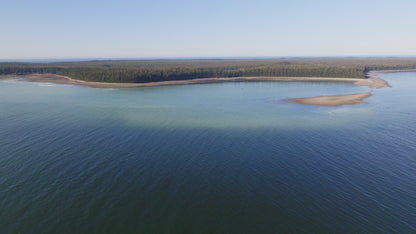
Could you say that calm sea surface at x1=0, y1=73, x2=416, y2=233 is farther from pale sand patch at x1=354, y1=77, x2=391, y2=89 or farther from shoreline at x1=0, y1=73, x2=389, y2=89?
pale sand patch at x1=354, y1=77, x2=391, y2=89

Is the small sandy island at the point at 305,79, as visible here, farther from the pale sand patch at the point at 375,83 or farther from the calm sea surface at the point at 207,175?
the calm sea surface at the point at 207,175

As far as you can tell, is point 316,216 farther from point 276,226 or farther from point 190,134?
point 190,134

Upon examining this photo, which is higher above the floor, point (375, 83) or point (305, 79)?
point (305, 79)

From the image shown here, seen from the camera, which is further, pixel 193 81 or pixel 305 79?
pixel 305 79

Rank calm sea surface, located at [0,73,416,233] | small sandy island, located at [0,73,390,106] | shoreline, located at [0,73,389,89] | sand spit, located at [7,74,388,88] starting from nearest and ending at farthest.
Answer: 1. calm sea surface, located at [0,73,416,233]
2. small sandy island, located at [0,73,390,106]
3. shoreline, located at [0,73,389,89]
4. sand spit, located at [7,74,388,88]

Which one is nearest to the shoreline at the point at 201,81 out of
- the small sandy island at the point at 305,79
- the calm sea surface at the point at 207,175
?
the small sandy island at the point at 305,79

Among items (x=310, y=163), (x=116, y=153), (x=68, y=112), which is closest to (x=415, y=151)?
(x=310, y=163)

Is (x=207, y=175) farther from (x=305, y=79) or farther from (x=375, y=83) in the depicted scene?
(x=305, y=79)

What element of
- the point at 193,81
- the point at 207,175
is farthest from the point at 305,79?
the point at 207,175

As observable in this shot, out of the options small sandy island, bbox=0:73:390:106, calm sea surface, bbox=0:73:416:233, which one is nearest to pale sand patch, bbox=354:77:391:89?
small sandy island, bbox=0:73:390:106
